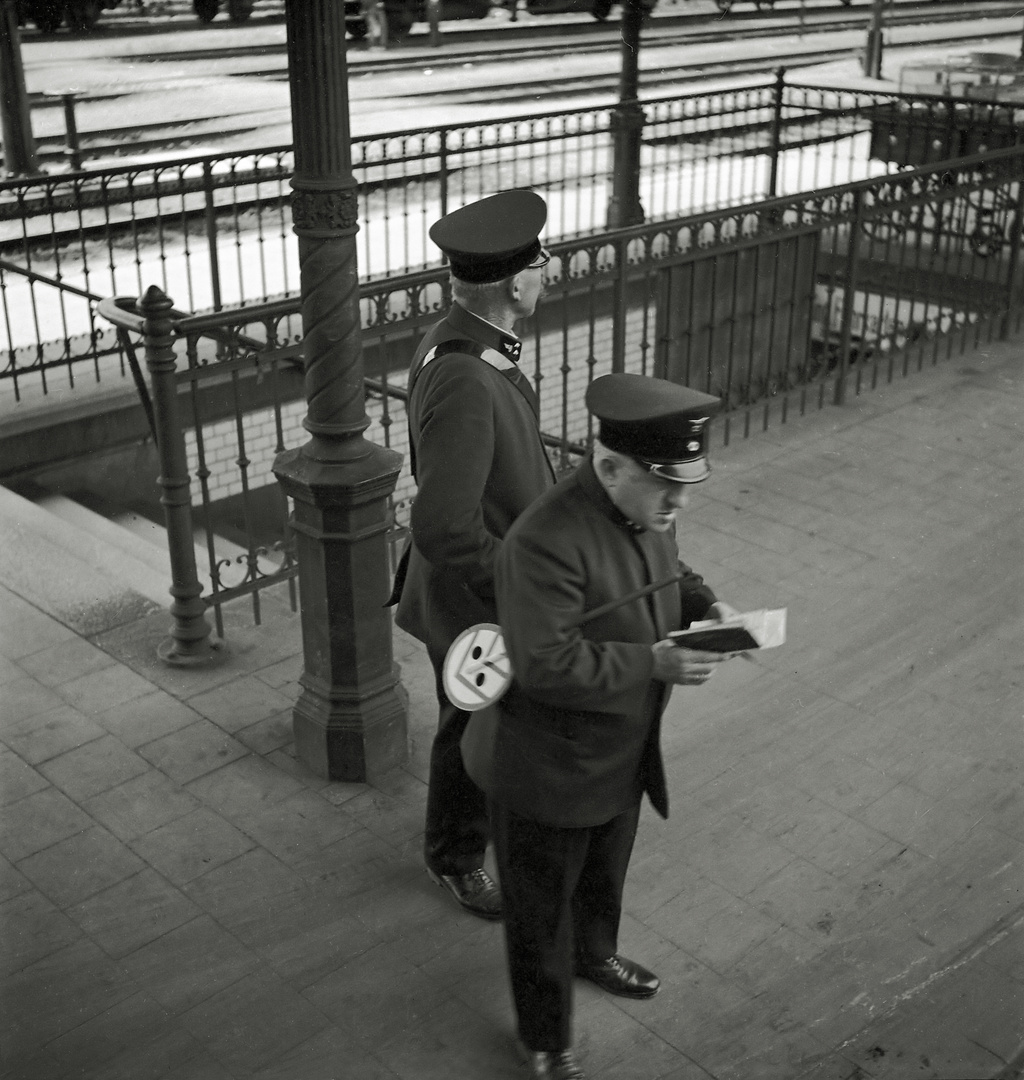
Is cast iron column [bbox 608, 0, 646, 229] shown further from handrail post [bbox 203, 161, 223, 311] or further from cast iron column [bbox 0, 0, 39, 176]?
cast iron column [bbox 0, 0, 39, 176]

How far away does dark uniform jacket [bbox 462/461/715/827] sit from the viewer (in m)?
3.00

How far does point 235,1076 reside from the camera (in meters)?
3.43

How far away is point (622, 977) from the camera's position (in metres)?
3.67

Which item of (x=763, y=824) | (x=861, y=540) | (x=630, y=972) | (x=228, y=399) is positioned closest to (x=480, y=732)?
(x=630, y=972)

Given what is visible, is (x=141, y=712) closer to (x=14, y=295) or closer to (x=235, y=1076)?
(x=235, y=1076)

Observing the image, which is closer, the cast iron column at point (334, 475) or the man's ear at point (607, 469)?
the man's ear at point (607, 469)

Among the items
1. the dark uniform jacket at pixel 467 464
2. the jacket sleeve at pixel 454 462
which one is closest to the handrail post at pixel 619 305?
the dark uniform jacket at pixel 467 464

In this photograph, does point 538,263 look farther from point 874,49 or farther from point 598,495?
point 874,49

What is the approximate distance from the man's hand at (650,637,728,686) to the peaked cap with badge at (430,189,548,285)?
1082 millimetres

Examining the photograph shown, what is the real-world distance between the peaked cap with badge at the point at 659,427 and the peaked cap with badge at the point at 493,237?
0.66 metres

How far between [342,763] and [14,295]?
794cm

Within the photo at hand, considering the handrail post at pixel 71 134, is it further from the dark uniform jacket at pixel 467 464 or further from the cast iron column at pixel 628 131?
the dark uniform jacket at pixel 467 464

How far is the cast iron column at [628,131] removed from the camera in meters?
12.7

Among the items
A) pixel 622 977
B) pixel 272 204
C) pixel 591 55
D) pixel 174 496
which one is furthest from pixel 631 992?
pixel 591 55
